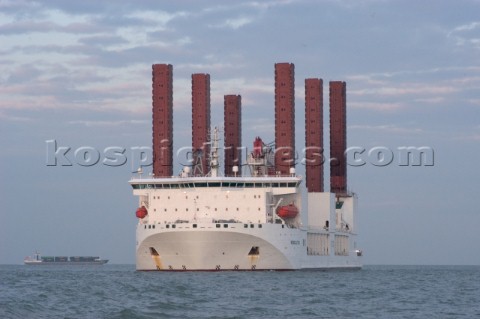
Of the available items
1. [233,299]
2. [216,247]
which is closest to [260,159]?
[216,247]

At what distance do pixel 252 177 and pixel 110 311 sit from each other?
145 ft

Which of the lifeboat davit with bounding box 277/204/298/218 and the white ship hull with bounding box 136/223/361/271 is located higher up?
the lifeboat davit with bounding box 277/204/298/218

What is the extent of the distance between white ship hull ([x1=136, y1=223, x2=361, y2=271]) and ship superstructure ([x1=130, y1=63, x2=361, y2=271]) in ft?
0.28

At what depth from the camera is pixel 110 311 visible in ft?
182

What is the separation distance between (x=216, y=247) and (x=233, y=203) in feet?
21.2

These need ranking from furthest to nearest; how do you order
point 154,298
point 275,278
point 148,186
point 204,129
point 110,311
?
1. point 204,129
2. point 148,186
3. point 275,278
4. point 154,298
5. point 110,311

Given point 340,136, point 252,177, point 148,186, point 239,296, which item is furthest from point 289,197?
point 239,296

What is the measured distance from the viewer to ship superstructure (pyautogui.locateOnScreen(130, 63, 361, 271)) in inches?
3627

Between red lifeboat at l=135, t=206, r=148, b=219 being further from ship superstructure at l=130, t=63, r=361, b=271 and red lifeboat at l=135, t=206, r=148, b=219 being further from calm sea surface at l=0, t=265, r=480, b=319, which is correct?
calm sea surface at l=0, t=265, r=480, b=319

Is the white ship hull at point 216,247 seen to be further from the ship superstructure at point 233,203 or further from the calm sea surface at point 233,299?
the calm sea surface at point 233,299

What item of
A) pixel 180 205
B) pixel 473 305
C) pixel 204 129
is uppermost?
pixel 204 129

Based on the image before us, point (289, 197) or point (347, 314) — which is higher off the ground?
point (289, 197)

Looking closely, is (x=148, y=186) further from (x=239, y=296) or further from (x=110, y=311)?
(x=110, y=311)

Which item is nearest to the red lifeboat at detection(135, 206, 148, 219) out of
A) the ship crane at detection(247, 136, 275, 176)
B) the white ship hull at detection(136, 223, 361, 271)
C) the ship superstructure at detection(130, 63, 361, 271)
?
the ship superstructure at detection(130, 63, 361, 271)
